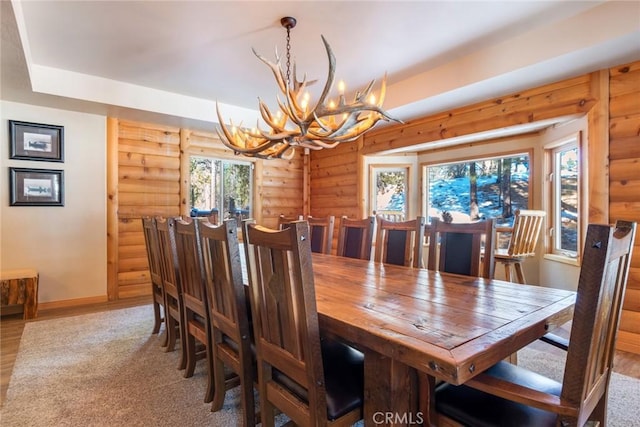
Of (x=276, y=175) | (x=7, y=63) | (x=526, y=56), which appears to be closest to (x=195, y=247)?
(x=7, y=63)

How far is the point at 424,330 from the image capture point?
3.50ft

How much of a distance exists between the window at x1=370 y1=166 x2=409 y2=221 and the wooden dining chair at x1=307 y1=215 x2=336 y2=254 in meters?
2.24

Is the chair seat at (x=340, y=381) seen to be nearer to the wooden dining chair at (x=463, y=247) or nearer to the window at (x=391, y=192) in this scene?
the wooden dining chair at (x=463, y=247)

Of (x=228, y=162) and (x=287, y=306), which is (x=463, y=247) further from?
(x=228, y=162)

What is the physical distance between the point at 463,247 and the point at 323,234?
1.37m

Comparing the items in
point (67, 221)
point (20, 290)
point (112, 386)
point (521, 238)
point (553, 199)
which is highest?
point (553, 199)

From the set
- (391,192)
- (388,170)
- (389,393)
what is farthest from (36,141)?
(391,192)

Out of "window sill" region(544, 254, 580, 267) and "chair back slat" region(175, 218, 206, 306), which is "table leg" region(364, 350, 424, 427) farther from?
"window sill" region(544, 254, 580, 267)

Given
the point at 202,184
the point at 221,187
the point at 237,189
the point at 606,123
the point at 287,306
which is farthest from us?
the point at 237,189

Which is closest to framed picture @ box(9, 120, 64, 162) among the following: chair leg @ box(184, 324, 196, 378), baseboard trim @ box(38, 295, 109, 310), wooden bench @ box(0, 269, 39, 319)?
wooden bench @ box(0, 269, 39, 319)

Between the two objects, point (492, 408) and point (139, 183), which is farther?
point (139, 183)

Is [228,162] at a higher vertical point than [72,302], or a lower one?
higher

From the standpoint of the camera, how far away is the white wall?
354cm

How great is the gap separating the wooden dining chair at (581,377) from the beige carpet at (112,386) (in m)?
1.01
